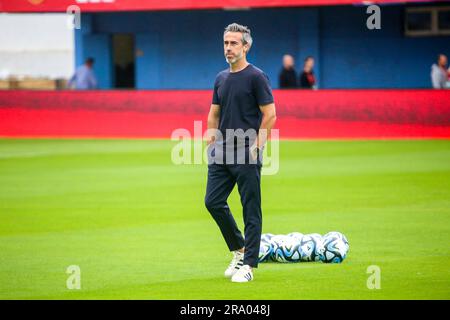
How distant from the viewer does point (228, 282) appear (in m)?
9.36

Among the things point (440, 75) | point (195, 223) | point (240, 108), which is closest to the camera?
point (240, 108)

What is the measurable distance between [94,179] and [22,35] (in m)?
34.7

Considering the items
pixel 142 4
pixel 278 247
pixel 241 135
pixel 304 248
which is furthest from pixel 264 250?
pixel 142 4

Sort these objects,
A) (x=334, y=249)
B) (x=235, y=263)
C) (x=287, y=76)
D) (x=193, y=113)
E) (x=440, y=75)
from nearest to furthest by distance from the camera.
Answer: (x=235, y=263) < (x=334, y=249) < (x=193, y=113) < (x=287, y=76) < (x=440, y=75)

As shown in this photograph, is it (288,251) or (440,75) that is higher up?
(440,75)

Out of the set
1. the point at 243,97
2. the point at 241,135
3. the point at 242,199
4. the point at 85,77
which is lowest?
the point at 242,199

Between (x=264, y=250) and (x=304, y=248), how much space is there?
1.31 ft

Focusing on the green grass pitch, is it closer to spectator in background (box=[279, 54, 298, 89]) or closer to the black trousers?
the black trousers

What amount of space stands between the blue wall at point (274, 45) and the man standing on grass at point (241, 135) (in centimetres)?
2245

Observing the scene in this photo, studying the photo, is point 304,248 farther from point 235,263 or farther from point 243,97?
point 243,97

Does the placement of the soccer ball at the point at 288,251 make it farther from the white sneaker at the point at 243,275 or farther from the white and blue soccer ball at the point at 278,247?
the white sneaker at the point at 243,275

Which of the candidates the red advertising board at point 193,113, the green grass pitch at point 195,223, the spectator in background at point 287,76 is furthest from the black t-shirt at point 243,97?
the spectator in background at point 287,76

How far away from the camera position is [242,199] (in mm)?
9367

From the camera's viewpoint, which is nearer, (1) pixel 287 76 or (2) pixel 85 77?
(1) pixel 287 76
